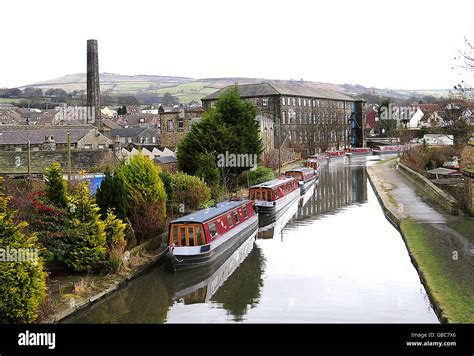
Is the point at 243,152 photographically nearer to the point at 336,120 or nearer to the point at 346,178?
the point at 346,178

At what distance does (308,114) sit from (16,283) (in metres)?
67.7

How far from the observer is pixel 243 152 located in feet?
108

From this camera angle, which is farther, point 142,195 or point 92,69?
point 92,69

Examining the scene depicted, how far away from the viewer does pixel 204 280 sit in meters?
16.6

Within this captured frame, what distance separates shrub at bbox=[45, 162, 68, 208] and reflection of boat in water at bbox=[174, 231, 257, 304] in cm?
396

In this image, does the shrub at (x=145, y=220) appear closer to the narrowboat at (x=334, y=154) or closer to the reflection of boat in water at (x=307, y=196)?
the reflection of boat in water at (x=307, y=196)

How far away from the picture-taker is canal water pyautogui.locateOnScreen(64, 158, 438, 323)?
12922 mm

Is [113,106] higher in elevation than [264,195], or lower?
higher

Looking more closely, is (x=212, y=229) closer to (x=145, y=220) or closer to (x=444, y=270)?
(x=145, y=220)

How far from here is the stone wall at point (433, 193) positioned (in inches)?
950

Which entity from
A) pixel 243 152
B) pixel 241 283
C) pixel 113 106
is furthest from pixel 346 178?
pixel 113 106

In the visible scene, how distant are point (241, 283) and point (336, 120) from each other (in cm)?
6743

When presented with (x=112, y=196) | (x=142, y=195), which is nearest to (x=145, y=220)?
(x=142, y=195)

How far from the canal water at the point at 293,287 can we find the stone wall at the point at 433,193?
9.35ft
